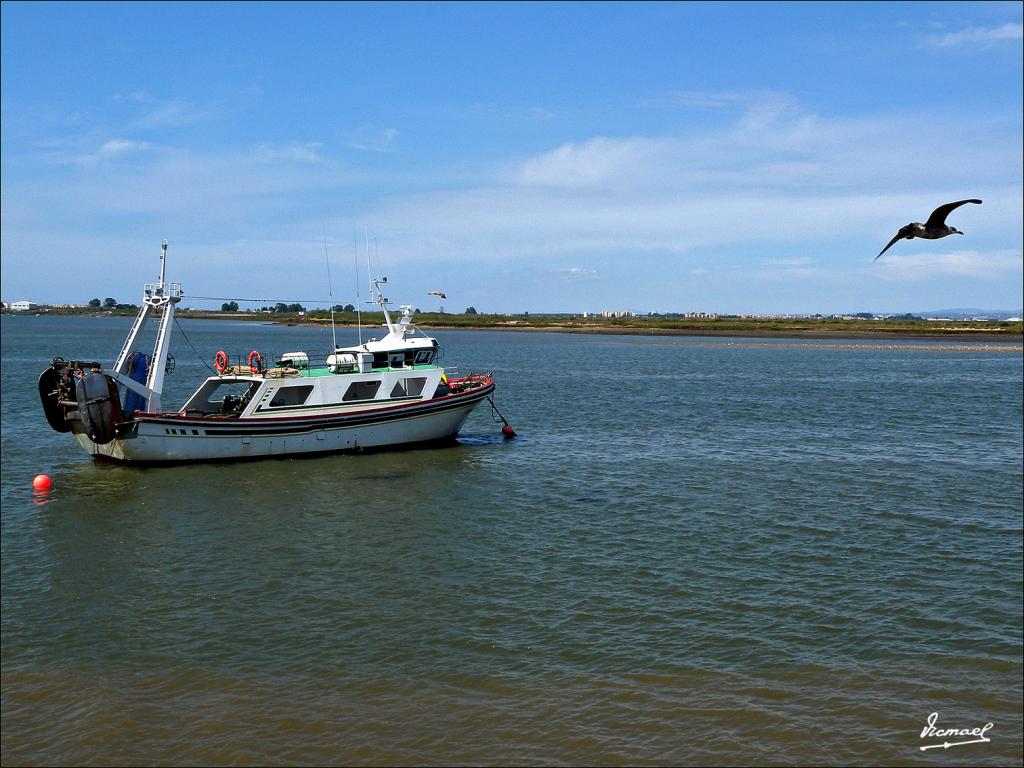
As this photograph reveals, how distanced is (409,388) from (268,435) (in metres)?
5.90

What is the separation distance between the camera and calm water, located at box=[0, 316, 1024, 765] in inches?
456

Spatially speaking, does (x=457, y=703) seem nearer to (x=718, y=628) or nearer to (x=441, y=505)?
(x=718, y=628)

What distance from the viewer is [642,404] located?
157ft

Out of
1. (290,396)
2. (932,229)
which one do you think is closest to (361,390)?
(290,396)

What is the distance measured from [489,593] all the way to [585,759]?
602cm

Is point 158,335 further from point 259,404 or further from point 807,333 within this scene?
point 807,333

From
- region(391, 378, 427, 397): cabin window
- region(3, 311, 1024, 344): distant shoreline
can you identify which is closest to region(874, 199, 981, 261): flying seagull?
region(391, 378, 427, 397): cabin window

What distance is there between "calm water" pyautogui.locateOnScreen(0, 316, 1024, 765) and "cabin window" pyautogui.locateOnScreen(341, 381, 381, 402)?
2.54 meters

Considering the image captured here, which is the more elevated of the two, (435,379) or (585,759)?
(435,379)

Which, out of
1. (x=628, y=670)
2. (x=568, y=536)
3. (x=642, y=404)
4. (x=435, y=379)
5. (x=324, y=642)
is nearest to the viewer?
(x=628, y=670)

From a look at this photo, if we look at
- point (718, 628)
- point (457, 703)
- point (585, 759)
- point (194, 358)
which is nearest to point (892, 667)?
point (718, 628)
